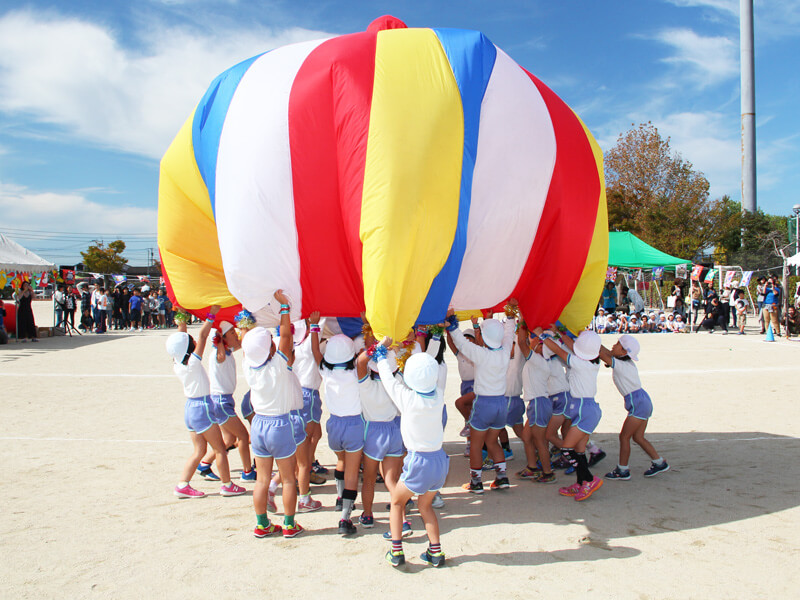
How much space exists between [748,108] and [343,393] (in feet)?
136

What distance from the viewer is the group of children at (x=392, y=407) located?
12.2 feet

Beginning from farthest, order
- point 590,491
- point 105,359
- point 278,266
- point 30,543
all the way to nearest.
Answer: point 105,359
point 590,491
point 278,266
point 30,543

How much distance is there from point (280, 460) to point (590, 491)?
2.47m

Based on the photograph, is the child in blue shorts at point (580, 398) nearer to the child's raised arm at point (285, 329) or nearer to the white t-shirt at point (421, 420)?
the white t-shirt at point (421, 420)

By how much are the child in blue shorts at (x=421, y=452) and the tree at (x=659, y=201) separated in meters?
28.3

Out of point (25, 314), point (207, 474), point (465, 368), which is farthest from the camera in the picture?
point (25, 314)

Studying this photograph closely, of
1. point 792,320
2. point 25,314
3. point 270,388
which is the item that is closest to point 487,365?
point 270,388

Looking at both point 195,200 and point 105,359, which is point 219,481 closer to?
point 195,200

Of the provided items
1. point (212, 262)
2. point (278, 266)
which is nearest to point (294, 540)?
point (278, 266)

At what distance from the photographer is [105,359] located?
13.0 m

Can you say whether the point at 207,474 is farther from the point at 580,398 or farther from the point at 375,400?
the point at 580,398

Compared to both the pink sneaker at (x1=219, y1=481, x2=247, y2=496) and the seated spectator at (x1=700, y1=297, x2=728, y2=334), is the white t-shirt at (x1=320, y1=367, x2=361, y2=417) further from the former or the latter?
the seated spectator at (x1=700, y1=297, x2=728, y2=334)

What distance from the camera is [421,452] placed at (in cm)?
369

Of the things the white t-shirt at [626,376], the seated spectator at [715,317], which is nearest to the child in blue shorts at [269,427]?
the white t-shirt at [626,376]
